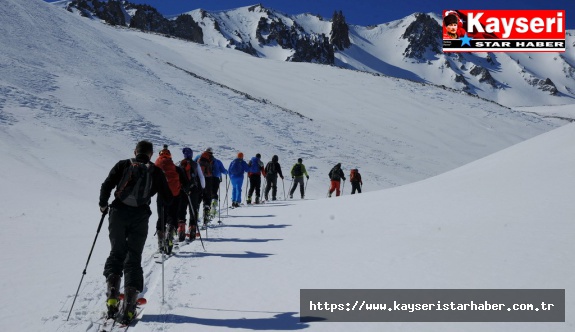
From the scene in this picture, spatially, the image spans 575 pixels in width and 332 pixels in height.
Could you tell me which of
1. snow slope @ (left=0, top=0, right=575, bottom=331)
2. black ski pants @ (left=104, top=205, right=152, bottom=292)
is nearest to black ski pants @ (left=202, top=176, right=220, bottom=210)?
snow slope @ (left=0, top=0, right=575, bottom=331)

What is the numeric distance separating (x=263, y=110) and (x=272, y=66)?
25292mm

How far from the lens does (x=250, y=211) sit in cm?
1349

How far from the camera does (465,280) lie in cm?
493

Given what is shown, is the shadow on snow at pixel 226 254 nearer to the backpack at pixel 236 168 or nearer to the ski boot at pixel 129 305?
the ski boot at pixel 129 305

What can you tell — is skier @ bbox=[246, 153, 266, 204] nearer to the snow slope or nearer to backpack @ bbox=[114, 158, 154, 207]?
the snow slope

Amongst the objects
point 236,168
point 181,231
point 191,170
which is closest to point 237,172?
point 236,168

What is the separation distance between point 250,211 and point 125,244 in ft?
28.8

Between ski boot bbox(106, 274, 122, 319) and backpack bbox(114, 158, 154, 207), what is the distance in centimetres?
76

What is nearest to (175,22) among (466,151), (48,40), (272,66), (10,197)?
(272,66)

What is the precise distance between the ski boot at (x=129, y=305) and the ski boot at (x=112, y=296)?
0.11 m

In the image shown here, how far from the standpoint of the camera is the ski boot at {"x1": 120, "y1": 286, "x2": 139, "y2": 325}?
449 cm

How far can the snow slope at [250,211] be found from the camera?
5.00 meters

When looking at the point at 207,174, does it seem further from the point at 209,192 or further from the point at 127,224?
the point at 127,224

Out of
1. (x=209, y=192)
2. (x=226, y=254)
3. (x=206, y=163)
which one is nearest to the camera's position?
(x=226, y=254)
